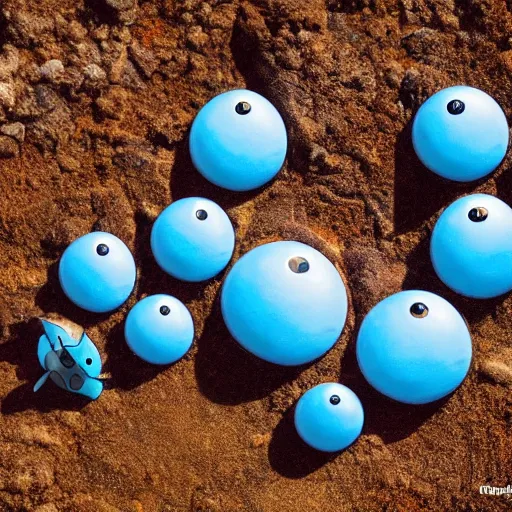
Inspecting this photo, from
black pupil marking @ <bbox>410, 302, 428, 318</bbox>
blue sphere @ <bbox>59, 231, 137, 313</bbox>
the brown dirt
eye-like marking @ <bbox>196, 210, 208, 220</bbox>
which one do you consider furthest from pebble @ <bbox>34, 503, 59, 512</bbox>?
black pupil marking @ <bbox>410, 302, 428, 318</bbox>

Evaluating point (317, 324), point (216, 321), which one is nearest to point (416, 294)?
point (317, 324)

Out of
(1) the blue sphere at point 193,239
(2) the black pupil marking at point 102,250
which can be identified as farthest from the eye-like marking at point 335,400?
(2) the black pupil marking at point 102,250

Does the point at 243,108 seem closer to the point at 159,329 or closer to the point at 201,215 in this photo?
the point at 201,215

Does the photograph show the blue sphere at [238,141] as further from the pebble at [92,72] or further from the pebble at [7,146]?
the pebble at [7,146]

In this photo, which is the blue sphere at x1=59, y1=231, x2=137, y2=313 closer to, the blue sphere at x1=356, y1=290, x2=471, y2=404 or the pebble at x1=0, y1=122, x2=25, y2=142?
the pebble at x1=0, y1=122, x2=25, y2=142

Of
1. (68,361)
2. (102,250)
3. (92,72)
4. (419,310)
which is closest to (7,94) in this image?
(92,72)

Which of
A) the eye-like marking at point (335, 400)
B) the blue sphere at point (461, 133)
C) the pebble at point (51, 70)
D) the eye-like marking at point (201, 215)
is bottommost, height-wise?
the eye-like marking at point (335, 400)
